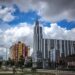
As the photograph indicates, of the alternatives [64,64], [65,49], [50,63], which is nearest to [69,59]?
[64,64]

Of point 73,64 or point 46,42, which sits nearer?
point 73,64

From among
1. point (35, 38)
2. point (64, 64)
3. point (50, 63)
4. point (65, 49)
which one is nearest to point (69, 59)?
point (64, 64)

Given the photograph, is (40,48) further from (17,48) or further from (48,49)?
(17,48)

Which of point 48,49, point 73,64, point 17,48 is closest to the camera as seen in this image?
point 73,64

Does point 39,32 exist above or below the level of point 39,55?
above

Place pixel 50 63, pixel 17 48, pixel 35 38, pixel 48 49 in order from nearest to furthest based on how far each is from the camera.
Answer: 1. pixel 50 63
2. pixel 17 48
3. pixel 48 49
4. pixel 35 38

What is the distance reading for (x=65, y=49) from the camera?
5610 inches

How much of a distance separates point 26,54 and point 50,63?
2269 centimetres

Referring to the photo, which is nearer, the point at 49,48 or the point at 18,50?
the point at 18,50

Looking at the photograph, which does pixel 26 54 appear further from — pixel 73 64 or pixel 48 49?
pixel 73 64

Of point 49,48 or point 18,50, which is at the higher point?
point 49,48

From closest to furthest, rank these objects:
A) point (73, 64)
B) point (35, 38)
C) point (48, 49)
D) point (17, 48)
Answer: point (73, 64) < point (17, 48) < point (48, 49) < point (35, 38)

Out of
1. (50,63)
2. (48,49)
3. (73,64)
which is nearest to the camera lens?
(73,64)

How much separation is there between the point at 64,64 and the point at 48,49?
1892 inches
